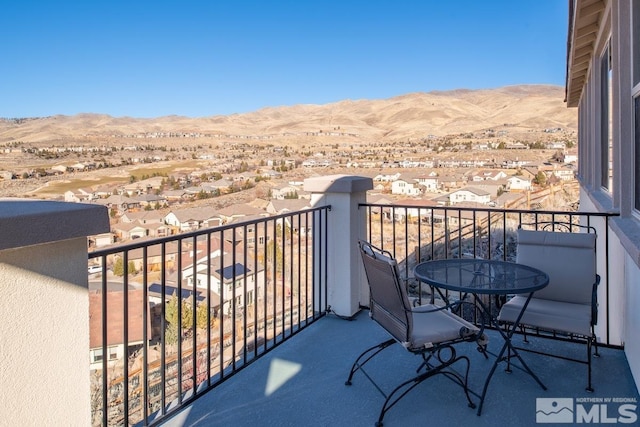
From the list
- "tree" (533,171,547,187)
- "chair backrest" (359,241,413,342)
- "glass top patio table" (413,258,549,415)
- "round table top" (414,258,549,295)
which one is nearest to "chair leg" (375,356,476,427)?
"glass top patio table" (413,258,549,415)

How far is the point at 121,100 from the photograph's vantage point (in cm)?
6172

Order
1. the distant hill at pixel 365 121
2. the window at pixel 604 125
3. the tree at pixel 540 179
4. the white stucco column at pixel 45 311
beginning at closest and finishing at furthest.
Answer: the white stucco column at pixel 45 311 → the window at pixel 604 125 → the tree at pixel 540 179 → the distant hill at pixel 365 121

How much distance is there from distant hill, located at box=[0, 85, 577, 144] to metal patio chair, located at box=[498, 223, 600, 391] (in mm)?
27793

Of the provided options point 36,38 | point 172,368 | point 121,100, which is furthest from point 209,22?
point 172,368

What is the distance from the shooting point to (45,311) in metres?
1.54

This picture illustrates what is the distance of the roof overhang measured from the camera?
4074 mm

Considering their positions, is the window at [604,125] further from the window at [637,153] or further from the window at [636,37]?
the window at [636,37]

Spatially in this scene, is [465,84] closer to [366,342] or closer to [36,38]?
[36,38]

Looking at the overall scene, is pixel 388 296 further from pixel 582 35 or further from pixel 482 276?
pixel 582 35

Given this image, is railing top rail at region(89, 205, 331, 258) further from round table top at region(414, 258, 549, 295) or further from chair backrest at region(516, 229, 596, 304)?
chair backrest at region(516, 229, 596, 304)

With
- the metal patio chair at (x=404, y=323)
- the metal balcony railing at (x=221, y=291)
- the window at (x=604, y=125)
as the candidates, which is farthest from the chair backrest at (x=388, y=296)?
the window at (x=604, y=125)

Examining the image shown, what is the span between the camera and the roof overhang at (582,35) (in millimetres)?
4074

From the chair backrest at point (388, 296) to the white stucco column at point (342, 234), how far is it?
123cm

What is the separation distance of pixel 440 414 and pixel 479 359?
853mm
